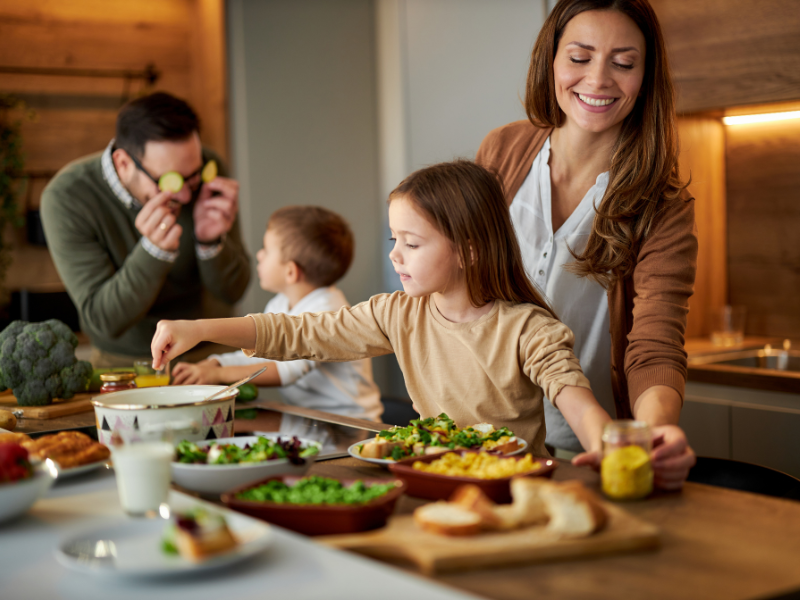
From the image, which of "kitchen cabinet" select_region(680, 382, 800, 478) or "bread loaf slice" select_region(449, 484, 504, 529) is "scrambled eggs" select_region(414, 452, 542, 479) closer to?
"bread loaf slice" select_region(449, 484, 504, 529)

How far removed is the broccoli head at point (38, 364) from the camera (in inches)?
72.4

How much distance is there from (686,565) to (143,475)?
590mm

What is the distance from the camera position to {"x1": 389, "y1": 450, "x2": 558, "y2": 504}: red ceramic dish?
99 centimetres

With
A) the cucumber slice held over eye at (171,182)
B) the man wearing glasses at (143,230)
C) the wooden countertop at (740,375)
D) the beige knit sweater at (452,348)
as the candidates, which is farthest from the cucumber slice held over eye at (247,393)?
the wooden countertop at (740,375)

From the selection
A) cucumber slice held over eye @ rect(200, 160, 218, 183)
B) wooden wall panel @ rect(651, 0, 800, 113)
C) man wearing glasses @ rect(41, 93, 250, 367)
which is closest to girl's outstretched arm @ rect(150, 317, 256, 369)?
man wearing glasses @ rect(41, 93, 250, 367)

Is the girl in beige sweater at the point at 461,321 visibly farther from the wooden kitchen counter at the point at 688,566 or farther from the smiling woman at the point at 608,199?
the wooden kitchen counter at the point at 688,566

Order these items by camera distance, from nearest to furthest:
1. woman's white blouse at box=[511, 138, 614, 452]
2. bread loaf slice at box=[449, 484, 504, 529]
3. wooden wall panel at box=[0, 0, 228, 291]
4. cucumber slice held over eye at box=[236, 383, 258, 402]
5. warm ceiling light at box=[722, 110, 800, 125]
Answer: bread loaf slice at box=[449, 484, 504, 529] → woman's white blouse at box=[511, 138, 614, 452] → cucumber slice held over eye at box=[236, 383, 258, 402] → warm ceiling light at box=[722, 110, 800, 125] → wooden wall panel at box=[0, 0, 228, 291]

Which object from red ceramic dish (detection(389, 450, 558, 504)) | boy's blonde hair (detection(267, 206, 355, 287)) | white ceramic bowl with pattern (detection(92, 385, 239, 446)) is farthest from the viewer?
boy's blonde hair (detection(267, 206, 355, 287))

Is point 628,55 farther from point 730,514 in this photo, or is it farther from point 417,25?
point 417,25

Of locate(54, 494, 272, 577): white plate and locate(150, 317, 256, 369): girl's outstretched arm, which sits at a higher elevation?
locate(150, 317, 256, 369): girl's outstretched arm

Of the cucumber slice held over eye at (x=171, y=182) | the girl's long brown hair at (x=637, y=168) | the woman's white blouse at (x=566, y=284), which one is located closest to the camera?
the girl's long brown hair at (x=637, y=168)

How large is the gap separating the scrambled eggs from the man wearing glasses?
1517 millimetres

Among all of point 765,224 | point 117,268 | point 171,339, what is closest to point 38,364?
point 171,339

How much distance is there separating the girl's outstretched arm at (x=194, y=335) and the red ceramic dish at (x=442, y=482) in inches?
21.8
